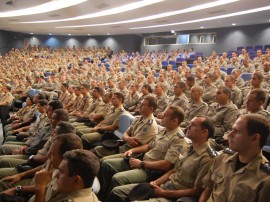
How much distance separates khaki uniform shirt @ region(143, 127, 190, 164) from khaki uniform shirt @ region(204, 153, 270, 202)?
433 millimetres

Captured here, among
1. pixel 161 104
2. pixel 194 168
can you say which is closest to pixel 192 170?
pixel 194 168

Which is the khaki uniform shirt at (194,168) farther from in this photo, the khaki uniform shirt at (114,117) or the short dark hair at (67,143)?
the khaki uniform shirt at (114,117)

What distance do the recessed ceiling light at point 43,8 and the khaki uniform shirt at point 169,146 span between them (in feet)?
23.2

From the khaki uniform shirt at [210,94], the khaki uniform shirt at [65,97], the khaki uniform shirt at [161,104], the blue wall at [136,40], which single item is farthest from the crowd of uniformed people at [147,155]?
the blue wall at [136,40]

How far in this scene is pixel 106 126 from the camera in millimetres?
3557

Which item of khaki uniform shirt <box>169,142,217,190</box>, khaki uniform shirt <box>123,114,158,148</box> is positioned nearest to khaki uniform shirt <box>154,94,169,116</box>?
khaki uniform shirt <box>123,114,158,148</box>

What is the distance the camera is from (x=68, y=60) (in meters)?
14.3

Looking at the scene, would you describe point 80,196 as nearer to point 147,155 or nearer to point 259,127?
point 259,127

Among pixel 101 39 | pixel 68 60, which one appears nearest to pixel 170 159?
pixel 68 60

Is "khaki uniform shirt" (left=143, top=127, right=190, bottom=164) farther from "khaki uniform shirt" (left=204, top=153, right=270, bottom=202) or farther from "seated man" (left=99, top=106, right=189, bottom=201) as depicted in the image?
"khaki uniform shirt" (left=204, top=153, right=270, bottom=202)

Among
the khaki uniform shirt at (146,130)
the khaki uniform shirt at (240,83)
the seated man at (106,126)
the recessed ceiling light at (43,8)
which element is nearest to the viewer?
the khaki uniform shirt at (146,130)

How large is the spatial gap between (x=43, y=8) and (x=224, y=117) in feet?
28.4

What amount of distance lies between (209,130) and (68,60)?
43.7 feet

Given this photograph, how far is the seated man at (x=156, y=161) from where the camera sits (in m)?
2.10
